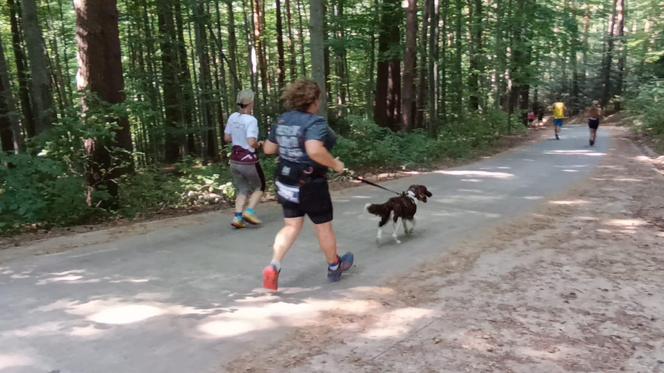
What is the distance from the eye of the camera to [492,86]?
2956 centimetres

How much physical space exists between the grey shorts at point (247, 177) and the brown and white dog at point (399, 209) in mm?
1904

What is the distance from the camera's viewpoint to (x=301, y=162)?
4668 millimetres

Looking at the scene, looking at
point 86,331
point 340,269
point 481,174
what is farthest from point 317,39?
point 86,331

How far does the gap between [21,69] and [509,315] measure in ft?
72.7

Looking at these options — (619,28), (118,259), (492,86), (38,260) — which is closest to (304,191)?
(118,259)

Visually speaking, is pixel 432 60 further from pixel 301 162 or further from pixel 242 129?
pixel 301 162

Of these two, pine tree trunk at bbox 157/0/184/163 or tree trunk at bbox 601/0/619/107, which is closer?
pine tree trunk at bbox 157/0/184/163

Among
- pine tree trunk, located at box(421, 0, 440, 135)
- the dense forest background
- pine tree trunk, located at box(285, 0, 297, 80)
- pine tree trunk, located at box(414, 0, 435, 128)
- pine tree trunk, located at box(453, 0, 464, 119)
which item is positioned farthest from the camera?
pine tree trunk, located at box(285, 0, 297, 80)

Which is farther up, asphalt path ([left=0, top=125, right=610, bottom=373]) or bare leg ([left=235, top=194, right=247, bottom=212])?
bare leg ([left=235, top=194, right=247, bottom=212])

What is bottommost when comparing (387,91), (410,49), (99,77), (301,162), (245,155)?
(245,155)

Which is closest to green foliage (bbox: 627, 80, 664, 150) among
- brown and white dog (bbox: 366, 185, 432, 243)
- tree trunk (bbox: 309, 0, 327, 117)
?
tree trunk (bbox: 309, 0, 327, 117)

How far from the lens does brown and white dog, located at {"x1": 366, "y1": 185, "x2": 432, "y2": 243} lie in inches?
247

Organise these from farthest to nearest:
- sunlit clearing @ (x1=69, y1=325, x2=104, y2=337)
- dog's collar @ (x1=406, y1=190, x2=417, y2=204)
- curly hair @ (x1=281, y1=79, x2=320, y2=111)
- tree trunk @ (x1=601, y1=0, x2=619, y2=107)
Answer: tree trunk @ (x1=601, y1=0, x2=619, y2=107)
dog's collar @ (x1=406, y1=190, x2=417, y2=204)
curly hair @ (x1=281, y1=79, x2=320, y2=111)
sunlit clearing @ (x1=69, y1=325, x2=104, y2=337)

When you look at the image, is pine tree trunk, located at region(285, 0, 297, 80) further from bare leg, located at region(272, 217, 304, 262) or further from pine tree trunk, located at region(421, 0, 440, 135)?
bare leg, located at region(272, 217, 304, 262)
